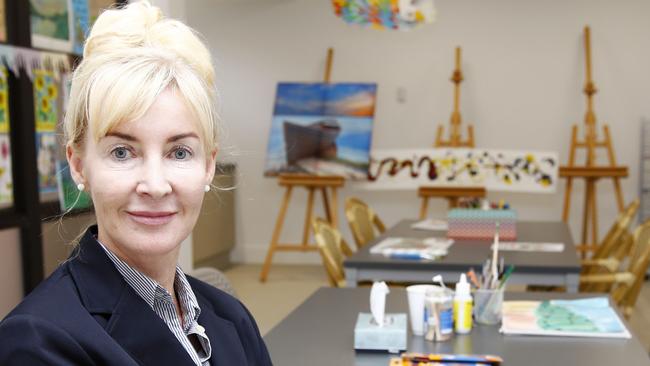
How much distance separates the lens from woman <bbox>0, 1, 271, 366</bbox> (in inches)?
39.9

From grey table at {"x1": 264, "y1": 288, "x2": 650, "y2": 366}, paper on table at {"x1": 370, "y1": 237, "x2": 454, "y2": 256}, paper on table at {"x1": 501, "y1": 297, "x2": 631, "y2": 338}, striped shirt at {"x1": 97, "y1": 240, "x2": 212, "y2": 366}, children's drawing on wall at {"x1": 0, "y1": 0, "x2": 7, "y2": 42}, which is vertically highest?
children's drawing on wall at {"x1": 0, "y1": 0, "x2": 7, "y2": 42}

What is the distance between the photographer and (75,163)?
1100 mm

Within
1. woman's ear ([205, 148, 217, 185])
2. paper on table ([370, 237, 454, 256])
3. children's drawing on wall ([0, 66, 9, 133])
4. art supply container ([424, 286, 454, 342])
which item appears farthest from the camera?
paper on table ([370, 237, 454, 256])

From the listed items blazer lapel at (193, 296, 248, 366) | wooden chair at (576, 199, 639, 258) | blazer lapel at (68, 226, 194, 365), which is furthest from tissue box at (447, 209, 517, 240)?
blazer lapel at (68, 226, 194, 365)

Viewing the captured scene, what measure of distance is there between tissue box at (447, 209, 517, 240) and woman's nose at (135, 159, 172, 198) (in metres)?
3.15

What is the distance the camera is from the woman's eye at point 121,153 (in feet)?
3.41

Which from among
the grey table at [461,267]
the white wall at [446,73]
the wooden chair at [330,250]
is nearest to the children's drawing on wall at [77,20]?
the wooden chair at [330,250]

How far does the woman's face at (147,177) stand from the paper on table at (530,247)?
2.79m

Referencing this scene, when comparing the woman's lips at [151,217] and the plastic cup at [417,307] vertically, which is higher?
the woman's lips at [151,217]

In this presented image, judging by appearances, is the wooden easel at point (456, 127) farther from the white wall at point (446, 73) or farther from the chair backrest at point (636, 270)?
the chair backrest at point (636, 270)

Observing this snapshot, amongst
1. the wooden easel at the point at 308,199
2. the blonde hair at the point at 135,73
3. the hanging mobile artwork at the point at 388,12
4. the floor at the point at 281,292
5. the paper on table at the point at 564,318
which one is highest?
the hanging mobile artwork at the point at 388,12

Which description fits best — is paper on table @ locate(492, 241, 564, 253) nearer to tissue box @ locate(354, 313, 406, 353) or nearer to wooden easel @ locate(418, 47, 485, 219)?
tissue box @ locate(354, 313, 406, 353)

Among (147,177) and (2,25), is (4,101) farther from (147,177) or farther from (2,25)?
(147,177)

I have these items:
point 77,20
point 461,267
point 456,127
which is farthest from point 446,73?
point 461,267
